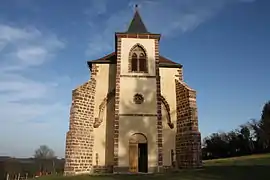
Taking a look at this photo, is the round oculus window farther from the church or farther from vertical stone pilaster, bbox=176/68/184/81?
vertical stone pilaster, bbox=176/68/184/81

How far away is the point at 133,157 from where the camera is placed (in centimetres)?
2048

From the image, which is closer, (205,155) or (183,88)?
(183,88)

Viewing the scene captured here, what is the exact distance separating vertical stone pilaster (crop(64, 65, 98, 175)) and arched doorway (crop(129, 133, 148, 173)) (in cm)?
295

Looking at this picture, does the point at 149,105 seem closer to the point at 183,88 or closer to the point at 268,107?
the point at 183,88

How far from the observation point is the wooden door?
2039cm

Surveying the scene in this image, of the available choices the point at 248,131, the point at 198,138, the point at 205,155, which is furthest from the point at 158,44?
the point at 248,131

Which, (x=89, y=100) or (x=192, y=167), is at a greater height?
(x=89, y=100)

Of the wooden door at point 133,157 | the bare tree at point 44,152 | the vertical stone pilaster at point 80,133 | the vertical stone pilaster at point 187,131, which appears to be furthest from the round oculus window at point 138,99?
the bare tree at point 44,152

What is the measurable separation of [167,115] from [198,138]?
313 cm

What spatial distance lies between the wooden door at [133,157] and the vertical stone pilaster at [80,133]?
289 cm

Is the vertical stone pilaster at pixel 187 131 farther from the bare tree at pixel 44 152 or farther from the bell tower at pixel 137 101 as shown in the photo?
the bare tree at pixel 44 152

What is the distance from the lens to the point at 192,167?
20094mm

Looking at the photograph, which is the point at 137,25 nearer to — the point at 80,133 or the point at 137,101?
Answer: the point at 137,101

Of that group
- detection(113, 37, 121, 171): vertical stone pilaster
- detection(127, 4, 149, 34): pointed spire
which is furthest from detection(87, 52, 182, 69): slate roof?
detection(127, 4, 149, 34): pointed spire
